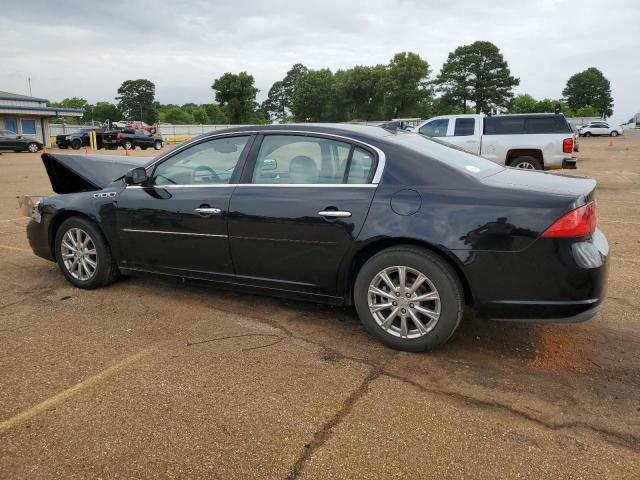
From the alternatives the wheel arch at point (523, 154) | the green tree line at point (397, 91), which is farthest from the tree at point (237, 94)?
the wheel arch at point (523, 154)

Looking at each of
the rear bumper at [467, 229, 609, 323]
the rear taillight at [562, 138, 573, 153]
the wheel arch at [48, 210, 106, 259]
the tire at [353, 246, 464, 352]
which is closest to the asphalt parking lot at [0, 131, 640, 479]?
the tire at [353, 246, 464, 352]

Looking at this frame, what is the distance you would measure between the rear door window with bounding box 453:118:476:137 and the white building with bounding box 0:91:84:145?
35.1 metres

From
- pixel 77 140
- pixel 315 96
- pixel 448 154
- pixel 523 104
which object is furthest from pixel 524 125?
pixel 523 104

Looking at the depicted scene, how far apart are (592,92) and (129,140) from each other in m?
104

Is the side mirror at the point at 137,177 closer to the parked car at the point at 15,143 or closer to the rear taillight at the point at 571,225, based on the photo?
the rear taillight at the point at 571,225

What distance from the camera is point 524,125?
13258 millimetres

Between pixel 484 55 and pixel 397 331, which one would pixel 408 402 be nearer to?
pixel 397 331

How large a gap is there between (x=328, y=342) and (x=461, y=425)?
126cm

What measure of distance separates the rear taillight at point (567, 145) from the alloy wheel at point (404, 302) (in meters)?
10.9

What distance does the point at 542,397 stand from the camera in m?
2.98

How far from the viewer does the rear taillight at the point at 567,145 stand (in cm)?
1268

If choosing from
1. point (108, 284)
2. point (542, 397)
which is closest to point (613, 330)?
point (542, 397)

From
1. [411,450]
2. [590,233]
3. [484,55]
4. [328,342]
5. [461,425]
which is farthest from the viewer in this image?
[484,55]

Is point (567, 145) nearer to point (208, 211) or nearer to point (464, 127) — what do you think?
point (464, 127)
